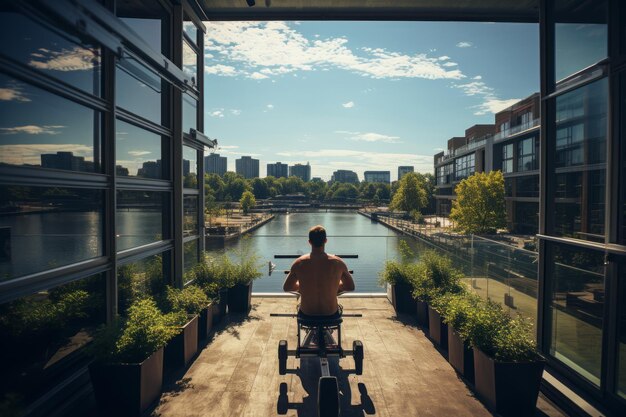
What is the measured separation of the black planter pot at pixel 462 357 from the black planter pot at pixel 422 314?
1.46 m

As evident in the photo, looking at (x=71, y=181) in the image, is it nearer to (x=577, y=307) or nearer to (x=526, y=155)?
(x=577, y=307)

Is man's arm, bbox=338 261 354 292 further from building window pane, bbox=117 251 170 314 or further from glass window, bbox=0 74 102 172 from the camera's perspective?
glass window, bbox=0 74 102 172

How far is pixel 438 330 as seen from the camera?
4945 mm

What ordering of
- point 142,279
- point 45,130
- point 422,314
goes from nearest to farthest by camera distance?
1. point 45,130
2. point 142,279
3. point 422,314

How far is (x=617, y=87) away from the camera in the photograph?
332 centimetres

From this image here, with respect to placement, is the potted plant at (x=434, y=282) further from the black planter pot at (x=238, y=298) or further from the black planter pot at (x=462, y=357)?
the black planter pot at (x=238, y=298)

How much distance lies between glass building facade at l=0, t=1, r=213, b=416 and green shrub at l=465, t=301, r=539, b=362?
12.8ft

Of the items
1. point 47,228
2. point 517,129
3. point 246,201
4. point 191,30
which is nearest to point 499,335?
point 47,228

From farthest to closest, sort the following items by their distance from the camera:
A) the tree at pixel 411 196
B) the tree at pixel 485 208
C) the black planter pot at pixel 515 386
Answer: the tree at pixel 411 196 < the tree at pixel 485 208 < the black planter pot at pixel 515 386

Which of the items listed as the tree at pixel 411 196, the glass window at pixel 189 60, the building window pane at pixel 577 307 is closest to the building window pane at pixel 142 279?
the glass window at pixel 189 60

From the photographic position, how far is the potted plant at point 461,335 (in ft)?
13.1

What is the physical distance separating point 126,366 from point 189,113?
16.2 feet

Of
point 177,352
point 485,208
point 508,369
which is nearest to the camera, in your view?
point 508,369

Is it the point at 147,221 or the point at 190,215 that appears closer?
the point at 147,221
